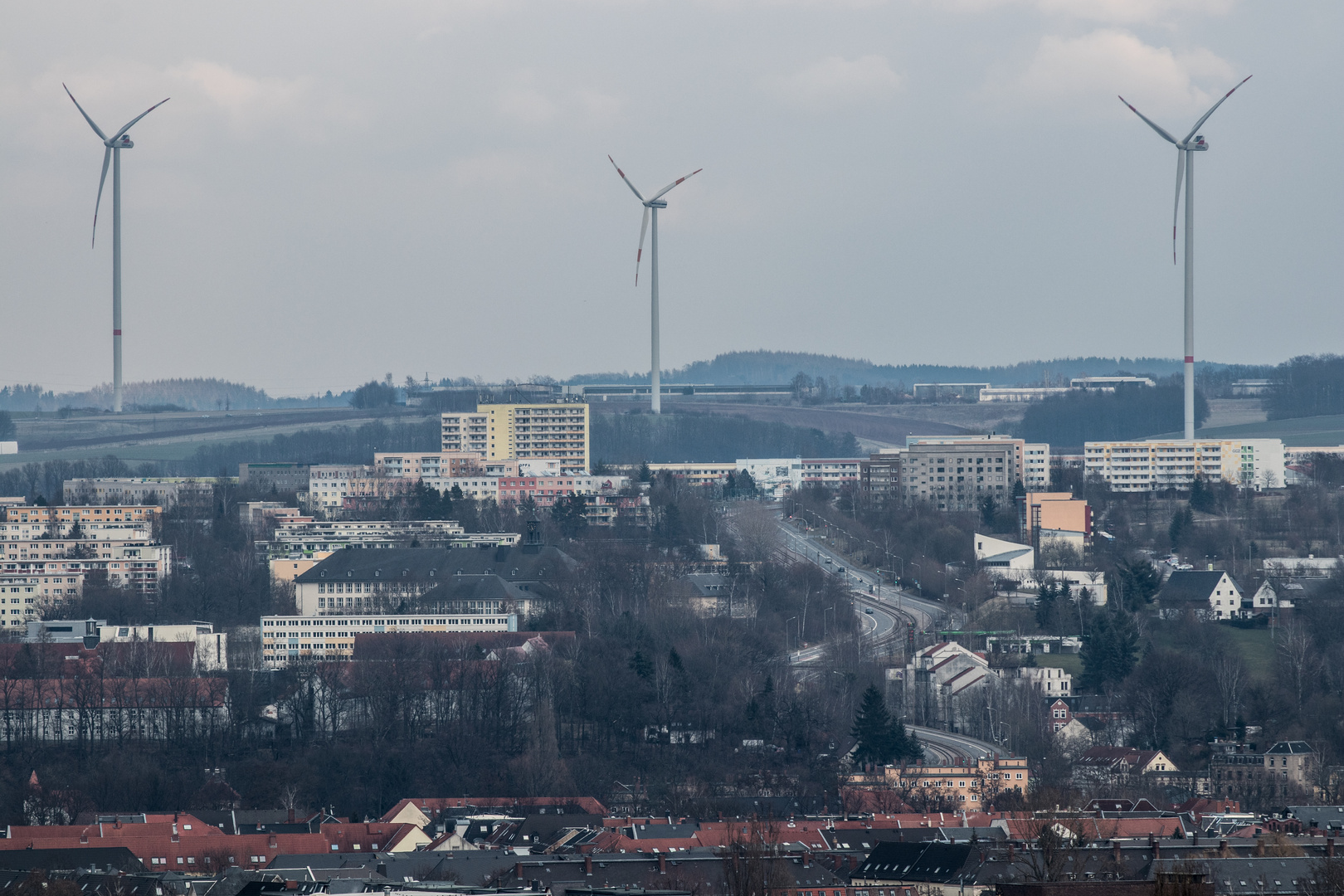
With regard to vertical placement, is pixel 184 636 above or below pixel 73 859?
above

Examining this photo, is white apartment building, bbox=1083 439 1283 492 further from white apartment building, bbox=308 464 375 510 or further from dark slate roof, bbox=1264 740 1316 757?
dark slate roof, bbox=1264 740 1316 757

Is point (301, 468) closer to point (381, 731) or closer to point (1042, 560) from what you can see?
point (1042, 560)

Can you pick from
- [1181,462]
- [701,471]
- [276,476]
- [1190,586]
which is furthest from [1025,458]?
[276,476]

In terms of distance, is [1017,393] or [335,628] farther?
[1017,393]

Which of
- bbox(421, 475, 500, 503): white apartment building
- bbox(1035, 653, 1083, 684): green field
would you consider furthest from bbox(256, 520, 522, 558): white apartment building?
bbox(1035, 653, 1083, 684): green field

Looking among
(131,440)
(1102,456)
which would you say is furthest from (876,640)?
(131,440)

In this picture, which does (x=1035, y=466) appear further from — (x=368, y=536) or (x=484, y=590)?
(x=484, y=590)
